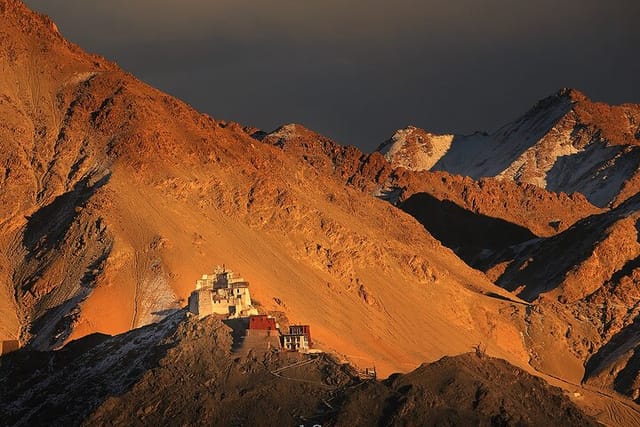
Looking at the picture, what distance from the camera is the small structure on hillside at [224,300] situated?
135m

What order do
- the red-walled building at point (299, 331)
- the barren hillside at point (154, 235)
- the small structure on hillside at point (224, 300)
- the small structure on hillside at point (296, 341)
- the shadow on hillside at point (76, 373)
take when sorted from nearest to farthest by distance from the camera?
the shadow on hillside at point (76, 373) → the small structure on hillside at point (296, 341) → the red-walled building at point (299, 331) → the small structure on hillside at point (224, 300) → the barren hillside at point (154, 235)

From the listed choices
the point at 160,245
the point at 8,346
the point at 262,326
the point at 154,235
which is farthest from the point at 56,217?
the point at 262,326

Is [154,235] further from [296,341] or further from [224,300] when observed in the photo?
[296,341]

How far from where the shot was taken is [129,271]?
16138cm

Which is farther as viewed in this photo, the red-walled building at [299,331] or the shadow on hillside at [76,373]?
the red-walled building at [299,331]

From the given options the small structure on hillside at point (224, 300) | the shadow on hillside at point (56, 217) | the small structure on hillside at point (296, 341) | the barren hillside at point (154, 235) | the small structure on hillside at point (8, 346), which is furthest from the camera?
the shadow on hillside at point (56, 217)

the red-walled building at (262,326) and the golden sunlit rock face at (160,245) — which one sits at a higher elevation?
the golden sunlit rock face at (160,245)

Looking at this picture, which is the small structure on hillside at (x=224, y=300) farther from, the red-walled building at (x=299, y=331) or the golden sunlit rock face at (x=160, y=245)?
the golden sunlit rock face at (x=160, y=245)

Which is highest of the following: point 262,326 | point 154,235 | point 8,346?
point 154,235

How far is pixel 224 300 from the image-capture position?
136250mm

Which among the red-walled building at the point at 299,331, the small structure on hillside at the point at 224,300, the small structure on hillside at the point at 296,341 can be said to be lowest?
the small structure on hillside at the point at 296,341

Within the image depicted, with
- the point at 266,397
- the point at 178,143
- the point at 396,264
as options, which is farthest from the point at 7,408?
the point at 396,264

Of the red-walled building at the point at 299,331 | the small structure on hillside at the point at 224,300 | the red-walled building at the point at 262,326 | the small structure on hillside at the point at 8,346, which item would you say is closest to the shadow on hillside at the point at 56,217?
the small structure on hillside at the point at 8,346

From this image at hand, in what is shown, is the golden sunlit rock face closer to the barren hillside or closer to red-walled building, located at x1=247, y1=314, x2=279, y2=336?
the barren hillside
